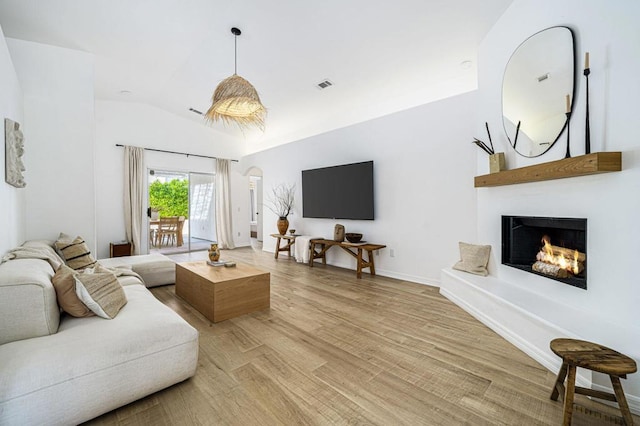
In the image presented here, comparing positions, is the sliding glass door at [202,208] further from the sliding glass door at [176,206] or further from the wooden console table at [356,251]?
the wooden console table at [356,251]

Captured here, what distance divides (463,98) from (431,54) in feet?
2.37

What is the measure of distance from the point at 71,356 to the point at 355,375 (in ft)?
5.46

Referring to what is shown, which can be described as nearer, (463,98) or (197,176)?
(463,98)

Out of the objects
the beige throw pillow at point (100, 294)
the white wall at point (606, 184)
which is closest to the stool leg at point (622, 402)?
the white wall at point (606, 184)

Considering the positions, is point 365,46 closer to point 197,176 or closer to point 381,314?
point 381,314

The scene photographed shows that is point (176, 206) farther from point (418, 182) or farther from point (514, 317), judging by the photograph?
point (514, 317)

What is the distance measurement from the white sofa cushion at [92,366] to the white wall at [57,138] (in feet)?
9.23

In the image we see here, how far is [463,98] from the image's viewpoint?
3.68 metres

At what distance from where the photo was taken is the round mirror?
223cm

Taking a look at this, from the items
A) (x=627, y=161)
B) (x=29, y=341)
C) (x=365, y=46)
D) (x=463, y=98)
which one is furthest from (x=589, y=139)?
(x=29, y=341)

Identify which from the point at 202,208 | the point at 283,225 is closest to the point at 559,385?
the point at 283,225

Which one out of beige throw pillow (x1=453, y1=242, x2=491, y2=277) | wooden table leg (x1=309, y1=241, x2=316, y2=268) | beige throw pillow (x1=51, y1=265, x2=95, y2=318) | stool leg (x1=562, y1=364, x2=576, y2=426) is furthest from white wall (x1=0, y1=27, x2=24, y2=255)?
beige throw pillow (x1=453, y1=242, x2=491, y2=277)

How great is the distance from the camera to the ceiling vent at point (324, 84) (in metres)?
4.51

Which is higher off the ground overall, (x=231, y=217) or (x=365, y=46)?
(x=365, y=46)
